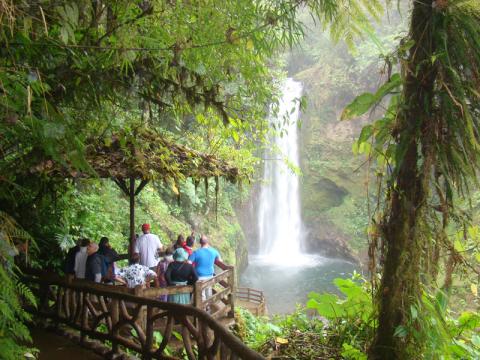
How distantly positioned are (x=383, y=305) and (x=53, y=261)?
701 cm

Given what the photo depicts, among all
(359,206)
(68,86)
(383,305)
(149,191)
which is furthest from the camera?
(359,206)

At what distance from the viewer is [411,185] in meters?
2.45

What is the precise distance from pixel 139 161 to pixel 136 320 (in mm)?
2157

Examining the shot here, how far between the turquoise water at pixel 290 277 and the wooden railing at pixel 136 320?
41.6 ft

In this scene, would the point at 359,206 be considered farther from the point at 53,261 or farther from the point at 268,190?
the point at 53,261

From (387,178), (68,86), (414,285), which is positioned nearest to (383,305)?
(414,285)

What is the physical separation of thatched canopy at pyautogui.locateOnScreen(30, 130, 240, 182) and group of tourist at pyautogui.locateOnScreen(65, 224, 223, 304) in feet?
3.96

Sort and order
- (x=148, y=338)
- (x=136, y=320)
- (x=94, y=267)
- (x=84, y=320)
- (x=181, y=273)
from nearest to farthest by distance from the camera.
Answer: (x=148, y=338) → (x=136, y=320) → (x=84, y=320) → (x=181, y=273) → (x=94, y=267)

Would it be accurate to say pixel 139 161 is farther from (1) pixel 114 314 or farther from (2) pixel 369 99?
(2) pixel 369 99

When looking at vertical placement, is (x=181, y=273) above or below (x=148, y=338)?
above

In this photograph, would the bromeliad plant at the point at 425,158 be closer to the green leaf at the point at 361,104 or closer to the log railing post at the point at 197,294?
the green leaf at the point at 361,104

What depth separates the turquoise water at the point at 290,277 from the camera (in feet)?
62.4

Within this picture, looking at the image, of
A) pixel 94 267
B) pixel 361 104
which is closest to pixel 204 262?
pixel 94 267

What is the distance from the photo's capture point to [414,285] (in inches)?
97.0
